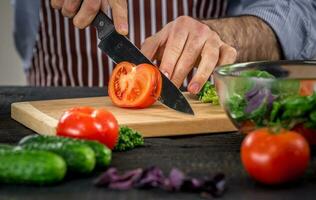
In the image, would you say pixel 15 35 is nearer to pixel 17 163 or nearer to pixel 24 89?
pixel 24 89

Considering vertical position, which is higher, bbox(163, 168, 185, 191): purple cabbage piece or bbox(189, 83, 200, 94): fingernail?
bbox(163, 168, 185, 191): purple cabbage piece

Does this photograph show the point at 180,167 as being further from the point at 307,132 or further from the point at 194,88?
the point at 194,88

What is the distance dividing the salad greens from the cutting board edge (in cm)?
44

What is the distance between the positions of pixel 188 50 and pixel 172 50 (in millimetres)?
Answer: 52

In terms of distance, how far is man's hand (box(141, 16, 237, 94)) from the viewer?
2422mm

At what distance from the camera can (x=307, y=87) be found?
180cm

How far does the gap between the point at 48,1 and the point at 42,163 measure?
1.62m

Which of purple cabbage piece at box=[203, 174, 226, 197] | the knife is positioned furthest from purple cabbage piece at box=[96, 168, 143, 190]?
the knife

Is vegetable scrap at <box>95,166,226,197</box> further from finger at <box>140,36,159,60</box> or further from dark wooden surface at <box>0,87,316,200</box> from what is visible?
finger at <box>140,36,159,60</box>

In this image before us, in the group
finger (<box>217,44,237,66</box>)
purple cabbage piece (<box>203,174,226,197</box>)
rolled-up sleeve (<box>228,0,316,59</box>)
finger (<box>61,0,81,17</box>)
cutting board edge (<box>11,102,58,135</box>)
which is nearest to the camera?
purple cabbage piece (<box>203,174,226,197</box>)

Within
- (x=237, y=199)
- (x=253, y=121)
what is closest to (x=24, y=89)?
(x=253, y=121)

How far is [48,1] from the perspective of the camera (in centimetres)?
309

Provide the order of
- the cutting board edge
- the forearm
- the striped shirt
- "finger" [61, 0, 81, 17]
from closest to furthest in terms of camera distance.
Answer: the cutting board edge → "finger" [61, 0, 81, 17] → the forearm → the striped shirt

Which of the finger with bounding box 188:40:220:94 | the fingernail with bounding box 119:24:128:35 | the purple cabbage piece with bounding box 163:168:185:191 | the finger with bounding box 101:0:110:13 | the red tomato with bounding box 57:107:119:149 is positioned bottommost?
the finger with bounding box 188:40:220:94
